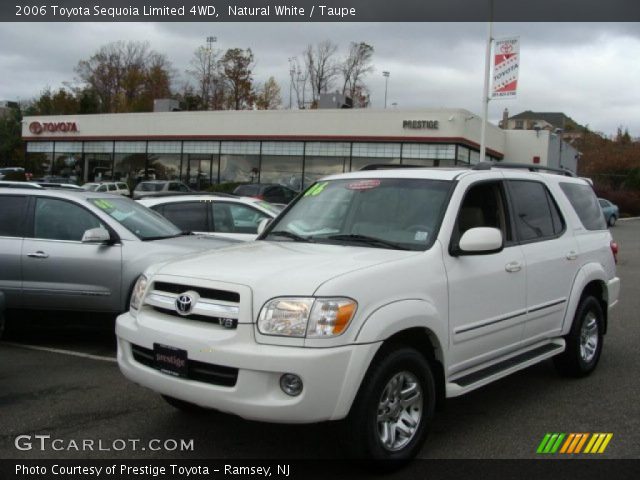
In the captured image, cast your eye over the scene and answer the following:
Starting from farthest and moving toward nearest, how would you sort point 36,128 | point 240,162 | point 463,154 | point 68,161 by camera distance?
A: point 36,128
point 68,161
point 240,162
point 463,154

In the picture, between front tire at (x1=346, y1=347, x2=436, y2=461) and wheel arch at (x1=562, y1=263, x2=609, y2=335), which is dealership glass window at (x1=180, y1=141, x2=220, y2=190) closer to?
wheel arch at (x1=562, y1=263, x2=609, y2=335)

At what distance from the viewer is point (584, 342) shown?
6.25 m

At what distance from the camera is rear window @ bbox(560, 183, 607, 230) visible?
6.38 m

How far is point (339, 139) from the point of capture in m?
34.6

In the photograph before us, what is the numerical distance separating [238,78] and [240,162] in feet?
102

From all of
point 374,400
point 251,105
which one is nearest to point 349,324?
point 374,400

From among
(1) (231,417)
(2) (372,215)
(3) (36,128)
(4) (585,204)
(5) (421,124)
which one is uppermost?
(5) (421,124)

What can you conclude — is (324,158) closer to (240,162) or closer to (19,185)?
(240,162)

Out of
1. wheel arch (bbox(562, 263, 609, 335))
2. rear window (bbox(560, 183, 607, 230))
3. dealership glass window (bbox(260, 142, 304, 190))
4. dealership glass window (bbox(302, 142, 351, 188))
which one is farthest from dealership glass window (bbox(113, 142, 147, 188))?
wheel arch (bbox(562, 263, 609, 335))

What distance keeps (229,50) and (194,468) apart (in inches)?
2605

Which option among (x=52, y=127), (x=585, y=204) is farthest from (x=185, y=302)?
(x=52, y=127)

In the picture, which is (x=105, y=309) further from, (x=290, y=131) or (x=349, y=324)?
(x=290, y=131)

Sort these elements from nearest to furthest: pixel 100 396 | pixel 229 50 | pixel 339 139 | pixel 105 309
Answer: pixel 100 396 < pixel 105 309 < pixel 339 139 < pixel 229 50

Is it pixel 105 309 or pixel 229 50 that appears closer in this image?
Answer: pixel 105 309
